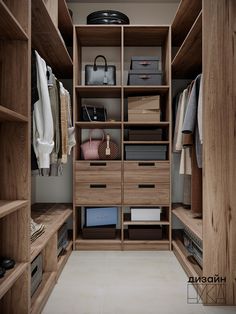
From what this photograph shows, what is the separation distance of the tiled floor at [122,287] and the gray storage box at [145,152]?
0.94 metres

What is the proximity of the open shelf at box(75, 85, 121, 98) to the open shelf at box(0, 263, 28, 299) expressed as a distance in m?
1.85

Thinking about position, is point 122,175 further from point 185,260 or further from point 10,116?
point 10,116

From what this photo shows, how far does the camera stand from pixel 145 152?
2.84m

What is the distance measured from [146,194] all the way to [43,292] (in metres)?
1.37

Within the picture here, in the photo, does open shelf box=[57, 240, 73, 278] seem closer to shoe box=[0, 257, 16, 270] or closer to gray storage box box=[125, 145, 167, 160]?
shoe box=[0, 257, 16, 270]

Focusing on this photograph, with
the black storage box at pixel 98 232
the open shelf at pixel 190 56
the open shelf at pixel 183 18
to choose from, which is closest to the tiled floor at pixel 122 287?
the black storage box at pixel 98 232

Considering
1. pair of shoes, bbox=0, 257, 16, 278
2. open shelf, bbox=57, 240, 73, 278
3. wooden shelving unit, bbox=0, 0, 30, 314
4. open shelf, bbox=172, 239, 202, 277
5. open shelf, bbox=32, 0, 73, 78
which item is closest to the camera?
pair of shoes, bbox=0, 257, 16, 278

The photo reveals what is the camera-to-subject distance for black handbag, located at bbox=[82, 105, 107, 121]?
2.89 m

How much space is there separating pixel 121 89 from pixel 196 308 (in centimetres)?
198

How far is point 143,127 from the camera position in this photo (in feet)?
9.86

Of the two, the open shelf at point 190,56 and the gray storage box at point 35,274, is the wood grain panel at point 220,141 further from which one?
the gray storage box at point 35,274

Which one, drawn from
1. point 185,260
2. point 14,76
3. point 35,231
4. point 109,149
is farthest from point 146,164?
point 14,76

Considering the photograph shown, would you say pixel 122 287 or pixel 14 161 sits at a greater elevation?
pixel 14 161

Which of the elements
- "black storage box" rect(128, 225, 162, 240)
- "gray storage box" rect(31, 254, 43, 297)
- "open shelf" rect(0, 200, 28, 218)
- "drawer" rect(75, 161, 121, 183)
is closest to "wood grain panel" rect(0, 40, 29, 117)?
"open shelf" rect(0, 200, 28, 218)
